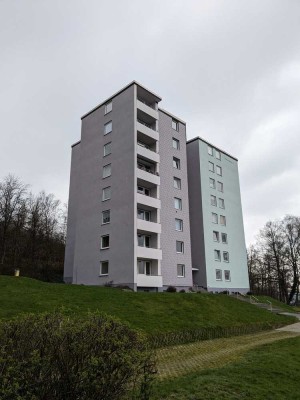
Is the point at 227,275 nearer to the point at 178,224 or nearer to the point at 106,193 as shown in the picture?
the point at 178,224

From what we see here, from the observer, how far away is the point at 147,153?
3366 centimetres

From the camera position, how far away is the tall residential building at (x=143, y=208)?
101ft

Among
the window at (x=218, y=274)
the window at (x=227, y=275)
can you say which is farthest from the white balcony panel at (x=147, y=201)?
the window at (x=227, y=275)

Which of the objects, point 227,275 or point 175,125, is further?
point 227,275

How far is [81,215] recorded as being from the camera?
36.2 meters

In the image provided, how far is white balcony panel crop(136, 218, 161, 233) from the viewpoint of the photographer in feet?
99.0

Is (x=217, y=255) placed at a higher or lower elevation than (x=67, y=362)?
higher

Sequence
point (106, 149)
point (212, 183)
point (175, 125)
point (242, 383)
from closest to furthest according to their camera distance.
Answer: point (242, 383) < point (106, 149) < point (175, 125) < point (212, 183)

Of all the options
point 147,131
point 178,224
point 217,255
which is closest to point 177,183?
point 178,224

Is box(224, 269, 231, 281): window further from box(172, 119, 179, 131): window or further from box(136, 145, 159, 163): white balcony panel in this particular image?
box(172, 119, 179, 131): window

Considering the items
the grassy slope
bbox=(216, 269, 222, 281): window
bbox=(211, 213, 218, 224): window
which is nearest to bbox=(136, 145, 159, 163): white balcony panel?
bbox=(211, 213, 218, 224): window

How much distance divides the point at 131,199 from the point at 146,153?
5.70 meters

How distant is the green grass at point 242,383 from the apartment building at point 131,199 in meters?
19.1

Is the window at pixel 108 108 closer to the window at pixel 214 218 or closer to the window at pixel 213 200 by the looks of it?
the window at pixel 213 200
